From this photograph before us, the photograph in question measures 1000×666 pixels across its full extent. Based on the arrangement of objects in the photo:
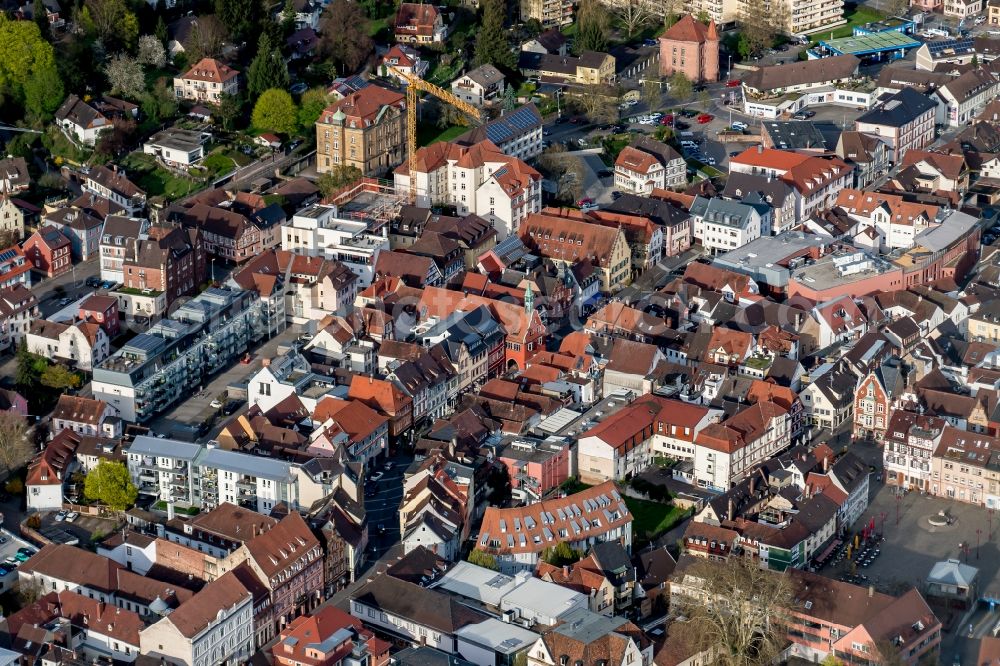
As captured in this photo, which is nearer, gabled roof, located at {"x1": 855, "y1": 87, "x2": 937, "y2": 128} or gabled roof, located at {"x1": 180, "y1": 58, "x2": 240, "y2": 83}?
gabled roof, located at {"x1": 855, "y1": 87, "x2": 937, "y2": 128}

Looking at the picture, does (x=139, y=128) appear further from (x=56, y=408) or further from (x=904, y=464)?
(x=904, y=464)

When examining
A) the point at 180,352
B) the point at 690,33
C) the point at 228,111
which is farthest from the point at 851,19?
the point at 180,352

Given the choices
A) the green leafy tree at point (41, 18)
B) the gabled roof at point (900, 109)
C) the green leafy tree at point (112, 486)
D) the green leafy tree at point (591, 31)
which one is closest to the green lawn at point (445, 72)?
the green leafy tree at point (591, 31)

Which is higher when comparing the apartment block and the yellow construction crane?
the yellow construction crane

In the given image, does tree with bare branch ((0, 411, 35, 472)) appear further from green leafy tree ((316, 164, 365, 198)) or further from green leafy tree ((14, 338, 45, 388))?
green leafy tree ((316, 164, 365, 198))

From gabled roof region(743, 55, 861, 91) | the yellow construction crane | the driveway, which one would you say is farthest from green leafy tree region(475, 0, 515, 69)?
the driveway

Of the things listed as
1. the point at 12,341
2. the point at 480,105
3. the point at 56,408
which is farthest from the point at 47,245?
the point at 480,105
